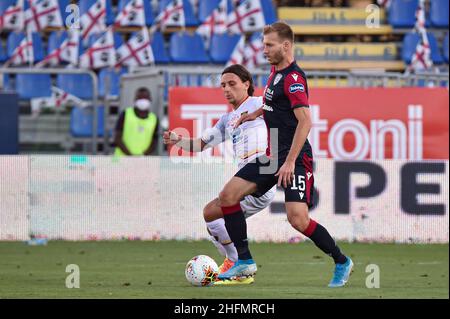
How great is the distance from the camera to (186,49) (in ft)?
70.5

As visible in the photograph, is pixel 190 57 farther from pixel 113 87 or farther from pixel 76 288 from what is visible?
pixel 76 288

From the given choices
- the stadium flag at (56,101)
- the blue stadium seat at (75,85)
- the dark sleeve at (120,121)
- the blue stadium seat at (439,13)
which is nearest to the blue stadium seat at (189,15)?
the blue stadium seat at (75,85)

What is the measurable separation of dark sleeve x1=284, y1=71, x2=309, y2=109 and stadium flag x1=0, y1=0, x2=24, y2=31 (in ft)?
42.6

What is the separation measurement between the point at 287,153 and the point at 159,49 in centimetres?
1308

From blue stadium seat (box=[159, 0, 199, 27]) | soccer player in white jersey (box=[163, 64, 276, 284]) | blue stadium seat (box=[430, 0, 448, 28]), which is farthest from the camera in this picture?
blue stadium seat (box=[430, 0, 448, 28])

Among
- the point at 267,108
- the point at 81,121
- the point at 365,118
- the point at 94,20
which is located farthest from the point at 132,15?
the point at 267,108

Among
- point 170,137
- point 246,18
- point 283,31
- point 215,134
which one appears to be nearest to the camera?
point 283,31

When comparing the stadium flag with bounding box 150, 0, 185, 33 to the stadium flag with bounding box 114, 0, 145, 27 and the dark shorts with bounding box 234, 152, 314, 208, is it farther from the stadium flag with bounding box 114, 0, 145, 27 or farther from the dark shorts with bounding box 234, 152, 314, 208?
the dark shorts with bounding box 234, 152, 314, 208

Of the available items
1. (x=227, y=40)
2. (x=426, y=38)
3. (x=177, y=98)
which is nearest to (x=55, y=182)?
(x=177, y=98)

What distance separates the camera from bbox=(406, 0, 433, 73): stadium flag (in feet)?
70.9

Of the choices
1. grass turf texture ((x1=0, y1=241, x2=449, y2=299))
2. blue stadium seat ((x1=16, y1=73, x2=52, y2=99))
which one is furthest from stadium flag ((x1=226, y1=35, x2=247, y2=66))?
grass turf texture ((x1=0, y1=241, x2=449, y2=299))

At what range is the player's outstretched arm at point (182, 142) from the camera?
29.8 feet

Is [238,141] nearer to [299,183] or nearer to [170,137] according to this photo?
[170,137]

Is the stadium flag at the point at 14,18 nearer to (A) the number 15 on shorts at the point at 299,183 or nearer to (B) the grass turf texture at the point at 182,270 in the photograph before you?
(B) the grass turf texture at the point at 182,270
